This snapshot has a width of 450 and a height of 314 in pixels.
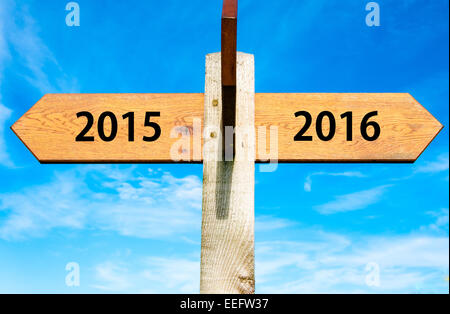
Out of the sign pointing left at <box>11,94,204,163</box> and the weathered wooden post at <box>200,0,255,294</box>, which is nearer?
the weathered wooden post at <box>200,0,255,294</box>

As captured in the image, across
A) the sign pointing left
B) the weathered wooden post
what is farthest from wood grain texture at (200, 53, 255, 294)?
the sign pointing left

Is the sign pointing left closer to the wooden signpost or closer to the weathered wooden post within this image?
the wooden signpost

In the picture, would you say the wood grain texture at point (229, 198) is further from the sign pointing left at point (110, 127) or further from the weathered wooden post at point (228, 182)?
the sign pointing left at point (110, 127)

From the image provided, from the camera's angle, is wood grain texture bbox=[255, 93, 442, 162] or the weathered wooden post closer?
the weathered wooden post

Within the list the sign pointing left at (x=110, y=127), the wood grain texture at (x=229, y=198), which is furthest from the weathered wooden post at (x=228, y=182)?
the sign pointing left at (x=110, y=127)

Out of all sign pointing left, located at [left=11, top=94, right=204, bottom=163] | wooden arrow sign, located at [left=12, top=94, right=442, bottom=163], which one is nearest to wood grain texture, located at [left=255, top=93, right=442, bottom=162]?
wooden arrow sign, located at [left=12, top=94, right=442, bottom=163]

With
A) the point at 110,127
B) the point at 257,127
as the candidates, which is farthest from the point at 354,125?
the point at 110,127

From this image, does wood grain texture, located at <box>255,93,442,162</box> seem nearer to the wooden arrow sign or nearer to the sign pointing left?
the wooden arrow sign
